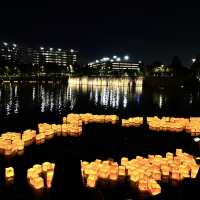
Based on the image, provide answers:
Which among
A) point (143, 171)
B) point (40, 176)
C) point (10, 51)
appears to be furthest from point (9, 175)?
point (10, 51)

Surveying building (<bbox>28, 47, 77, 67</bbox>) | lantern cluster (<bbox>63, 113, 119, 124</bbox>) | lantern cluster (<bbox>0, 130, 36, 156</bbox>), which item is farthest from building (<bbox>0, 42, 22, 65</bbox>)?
lantern cluster (<bbox>0, 130, 36, 156</bbox>)

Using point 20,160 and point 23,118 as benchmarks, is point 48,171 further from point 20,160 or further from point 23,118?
point 23,118

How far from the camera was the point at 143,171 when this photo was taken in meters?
9.03

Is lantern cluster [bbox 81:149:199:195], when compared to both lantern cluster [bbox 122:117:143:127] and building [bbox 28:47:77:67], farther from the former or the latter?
building [bbox 28:47:77:67]

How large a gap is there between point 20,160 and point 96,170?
3.23 m

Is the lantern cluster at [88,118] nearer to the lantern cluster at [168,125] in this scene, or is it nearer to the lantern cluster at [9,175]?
the lantern cluster at [168,125]

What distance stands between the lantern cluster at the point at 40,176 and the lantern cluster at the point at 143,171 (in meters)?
0.92

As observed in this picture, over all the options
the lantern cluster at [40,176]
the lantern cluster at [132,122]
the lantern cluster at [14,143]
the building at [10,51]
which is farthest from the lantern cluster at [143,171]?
the building at [10,51]

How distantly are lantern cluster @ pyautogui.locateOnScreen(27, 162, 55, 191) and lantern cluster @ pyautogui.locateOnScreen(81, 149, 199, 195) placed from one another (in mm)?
920

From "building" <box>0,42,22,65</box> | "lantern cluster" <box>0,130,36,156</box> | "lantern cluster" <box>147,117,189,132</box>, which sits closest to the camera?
"lantern cluster" <box>0,130,36,156</box>

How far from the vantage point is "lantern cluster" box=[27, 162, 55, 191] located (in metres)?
→ 8.79

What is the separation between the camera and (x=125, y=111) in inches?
958

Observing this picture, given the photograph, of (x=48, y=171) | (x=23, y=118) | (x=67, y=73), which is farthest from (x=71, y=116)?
(x=67, y=73)

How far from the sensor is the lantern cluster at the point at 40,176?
8789mm
